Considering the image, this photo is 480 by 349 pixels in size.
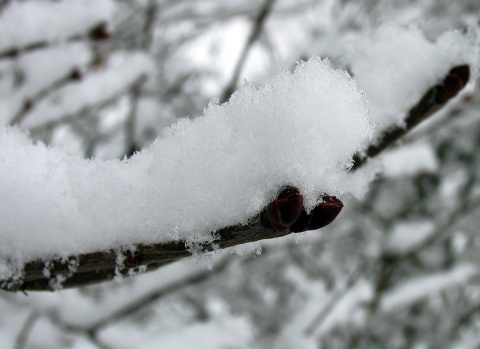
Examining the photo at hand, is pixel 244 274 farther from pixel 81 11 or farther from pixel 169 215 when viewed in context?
pixel 169 215

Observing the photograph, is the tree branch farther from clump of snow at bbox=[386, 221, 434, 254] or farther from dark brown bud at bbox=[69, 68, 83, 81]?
clump of snow at bbox=[386, 221, 434, 254]

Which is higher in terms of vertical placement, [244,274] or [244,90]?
[244,274]

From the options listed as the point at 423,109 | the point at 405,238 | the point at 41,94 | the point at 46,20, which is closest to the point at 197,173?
the point at 423,109

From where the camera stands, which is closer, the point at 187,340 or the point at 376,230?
the point at 187,340

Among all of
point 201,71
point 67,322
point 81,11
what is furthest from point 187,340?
point 201,71

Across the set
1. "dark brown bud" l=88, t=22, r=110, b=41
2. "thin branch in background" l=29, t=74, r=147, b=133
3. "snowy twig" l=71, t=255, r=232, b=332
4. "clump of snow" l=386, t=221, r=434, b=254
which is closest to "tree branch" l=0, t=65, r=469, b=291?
"snowy twig" l=71, t=255, r=232, b=332

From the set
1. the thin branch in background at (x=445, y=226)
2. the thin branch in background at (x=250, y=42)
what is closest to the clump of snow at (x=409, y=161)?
the thin branch in background at (x=445, y=226)

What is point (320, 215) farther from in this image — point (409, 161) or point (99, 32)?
point (409, 161)
